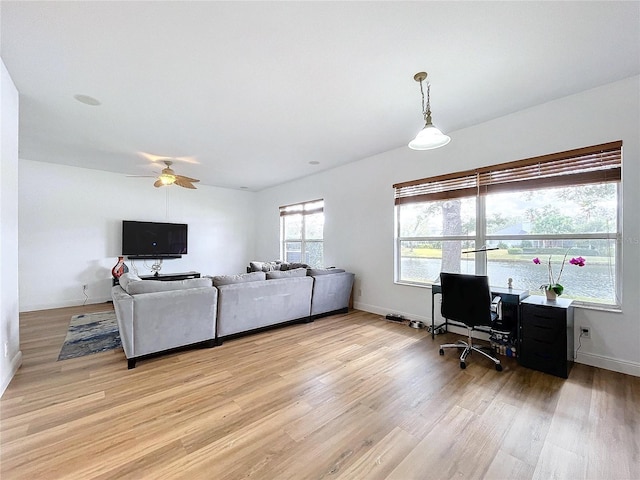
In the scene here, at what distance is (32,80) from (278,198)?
15.6 ft

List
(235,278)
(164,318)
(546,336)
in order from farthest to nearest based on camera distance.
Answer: (235,278)
(164,318)
(546,336)

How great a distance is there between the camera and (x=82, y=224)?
5.33m

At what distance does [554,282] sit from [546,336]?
790 mm

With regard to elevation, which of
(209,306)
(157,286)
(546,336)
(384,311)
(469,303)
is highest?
(157,286)

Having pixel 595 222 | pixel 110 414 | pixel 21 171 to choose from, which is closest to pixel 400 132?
pixel 595 222

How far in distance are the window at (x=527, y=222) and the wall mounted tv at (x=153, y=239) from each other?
206 inches

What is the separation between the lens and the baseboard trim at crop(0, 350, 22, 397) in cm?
220

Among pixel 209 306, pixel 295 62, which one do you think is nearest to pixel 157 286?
pixel 209 306

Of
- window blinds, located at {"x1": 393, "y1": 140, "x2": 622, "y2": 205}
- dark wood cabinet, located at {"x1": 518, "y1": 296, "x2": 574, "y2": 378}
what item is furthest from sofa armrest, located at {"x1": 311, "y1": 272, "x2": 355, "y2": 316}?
dark wood cabinet, located at {"x1": 518, "y1": 296, "x2": 574, "y2": 378}

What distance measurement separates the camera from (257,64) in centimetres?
227

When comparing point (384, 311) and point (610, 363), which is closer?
point (610, 363)

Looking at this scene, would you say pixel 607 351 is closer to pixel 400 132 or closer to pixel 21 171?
pixel 400 132

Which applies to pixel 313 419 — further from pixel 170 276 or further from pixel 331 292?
pixel 170 276

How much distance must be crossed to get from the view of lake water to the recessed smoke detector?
461cm
